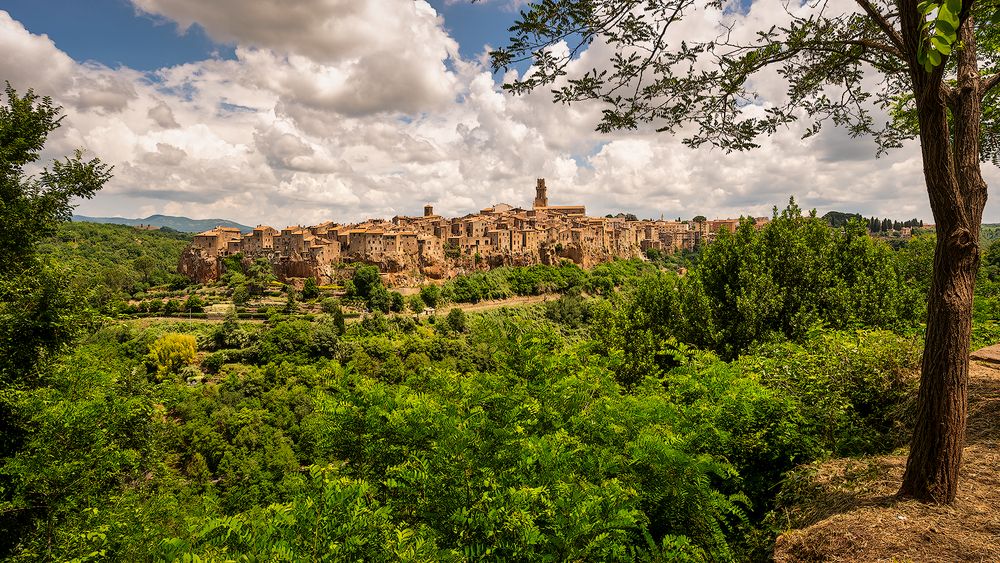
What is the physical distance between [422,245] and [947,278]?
7094cm

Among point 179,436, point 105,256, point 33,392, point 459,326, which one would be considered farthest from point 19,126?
point 105,256

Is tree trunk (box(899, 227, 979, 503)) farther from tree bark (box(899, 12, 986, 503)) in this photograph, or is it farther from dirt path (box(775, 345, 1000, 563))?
dirt path (box(775, 345, 1000, 563))

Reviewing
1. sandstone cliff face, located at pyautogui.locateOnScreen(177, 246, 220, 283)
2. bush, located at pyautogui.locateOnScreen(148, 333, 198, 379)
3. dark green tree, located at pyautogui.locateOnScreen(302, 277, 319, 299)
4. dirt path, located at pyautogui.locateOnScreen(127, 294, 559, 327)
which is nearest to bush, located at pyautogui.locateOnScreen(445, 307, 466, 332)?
dirt path, located at pyautogui.locateOnScreen(127, 294, 559, 327)

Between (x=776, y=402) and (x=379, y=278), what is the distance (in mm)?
62695

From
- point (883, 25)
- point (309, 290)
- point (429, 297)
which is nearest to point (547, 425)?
point (883, 25)

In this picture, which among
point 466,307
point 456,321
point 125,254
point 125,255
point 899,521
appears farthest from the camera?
point 125,254

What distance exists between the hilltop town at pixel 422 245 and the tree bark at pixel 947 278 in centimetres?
6667

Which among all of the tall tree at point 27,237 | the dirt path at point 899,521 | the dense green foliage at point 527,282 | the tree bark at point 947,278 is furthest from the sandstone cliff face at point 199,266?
the tree bark at point 947,278

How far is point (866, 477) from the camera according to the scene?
417 centimetres

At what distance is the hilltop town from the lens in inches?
2699

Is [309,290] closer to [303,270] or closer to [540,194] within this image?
[303,270]

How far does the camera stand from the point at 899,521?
11.3 feet

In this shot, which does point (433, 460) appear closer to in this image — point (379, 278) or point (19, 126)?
point (19, 126)

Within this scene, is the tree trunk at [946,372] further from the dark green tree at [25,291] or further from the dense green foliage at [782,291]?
the dark green tree at [25,291]
